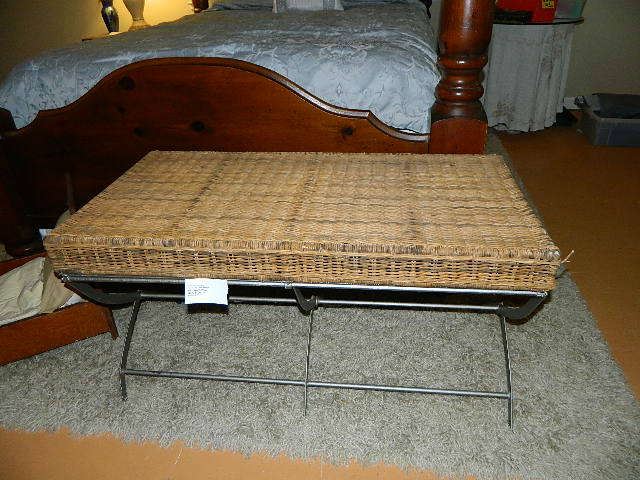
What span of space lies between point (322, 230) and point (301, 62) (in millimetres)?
644

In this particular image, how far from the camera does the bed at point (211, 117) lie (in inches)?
47.0

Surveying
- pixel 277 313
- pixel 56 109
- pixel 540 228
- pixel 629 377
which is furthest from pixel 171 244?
pixel 629 377

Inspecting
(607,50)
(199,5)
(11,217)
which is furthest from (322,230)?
(607,50)

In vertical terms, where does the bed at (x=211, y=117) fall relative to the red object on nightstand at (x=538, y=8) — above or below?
below

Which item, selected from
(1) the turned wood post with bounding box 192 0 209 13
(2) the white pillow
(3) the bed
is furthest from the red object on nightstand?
(1) the turned wood post with bounding box 192 0 209 13

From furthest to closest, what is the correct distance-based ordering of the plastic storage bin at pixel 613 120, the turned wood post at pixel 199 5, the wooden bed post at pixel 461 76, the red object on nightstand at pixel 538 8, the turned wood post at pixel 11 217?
Answer: the turned wood post at pixel 199 5, the plastic storage bin at pixel 613 120, the red object on nightstand at pixel 538 8, the turned wood post at pixel 11 217, the wooden bed post at pixel 461 76

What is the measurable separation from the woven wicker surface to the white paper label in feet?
0.07

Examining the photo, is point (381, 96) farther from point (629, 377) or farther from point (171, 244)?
point (629, 377)

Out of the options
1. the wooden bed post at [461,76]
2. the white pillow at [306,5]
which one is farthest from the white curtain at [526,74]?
the wooden bed post at [461,76]

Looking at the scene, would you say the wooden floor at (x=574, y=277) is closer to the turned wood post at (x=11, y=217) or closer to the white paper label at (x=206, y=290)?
the white paper label at (x=206, y=290)

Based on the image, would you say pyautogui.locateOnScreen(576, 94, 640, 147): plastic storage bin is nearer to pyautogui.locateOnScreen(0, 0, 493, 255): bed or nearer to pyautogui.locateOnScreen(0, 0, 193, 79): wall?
pyautogui.locateOnScreen(0, 0, 493, 255): bed

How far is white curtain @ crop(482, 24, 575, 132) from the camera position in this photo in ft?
7.53

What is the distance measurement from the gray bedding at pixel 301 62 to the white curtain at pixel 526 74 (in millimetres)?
912

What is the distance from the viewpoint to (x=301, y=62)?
4.18 ft
